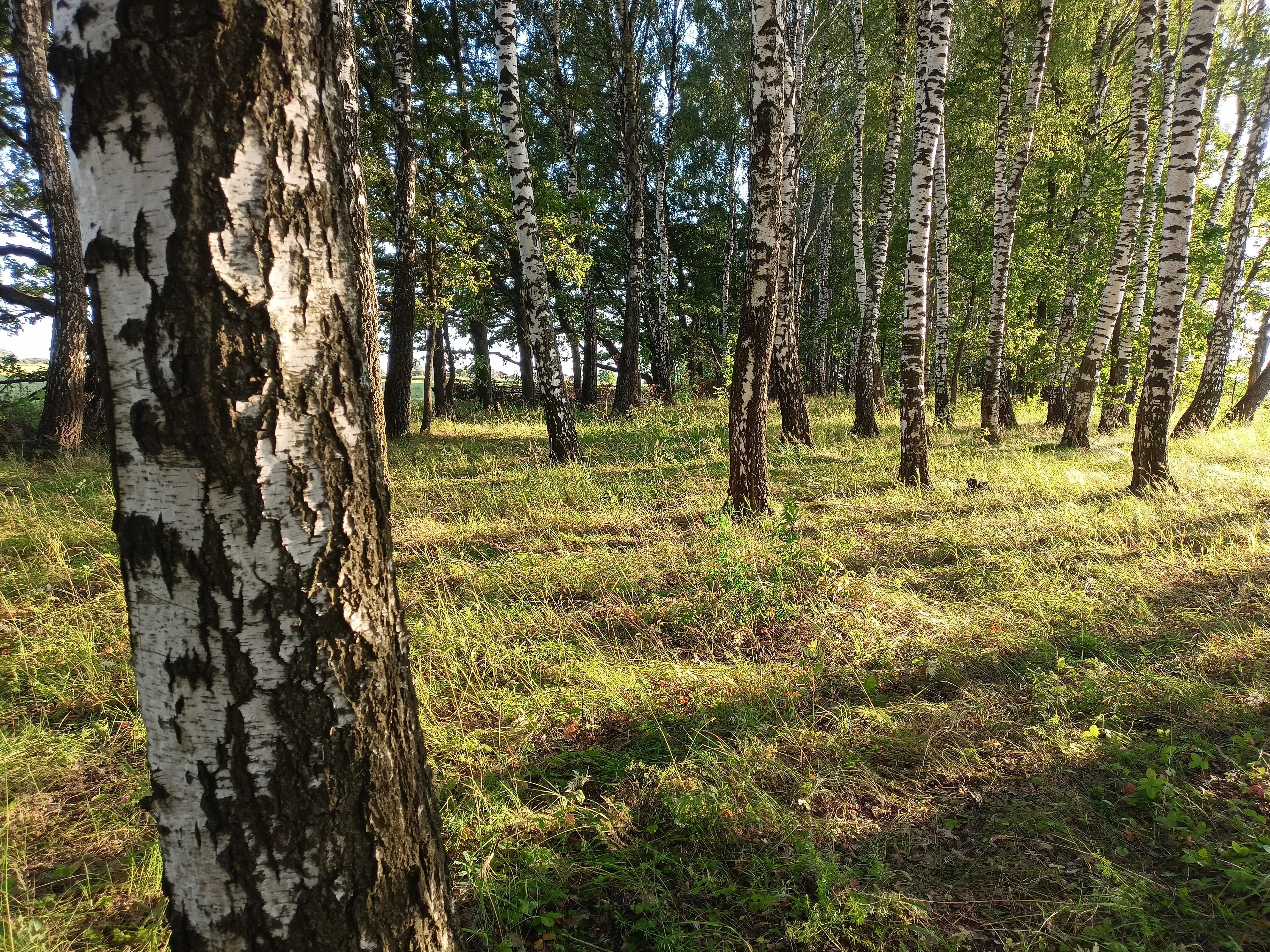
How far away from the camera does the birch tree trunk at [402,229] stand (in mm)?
8398

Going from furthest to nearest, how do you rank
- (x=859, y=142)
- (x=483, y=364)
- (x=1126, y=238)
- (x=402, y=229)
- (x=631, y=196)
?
(x=483, y=364) → (x=631, y=196) → (x=859, y=142) → (x=402, y=229) → (x=1126, y=238)

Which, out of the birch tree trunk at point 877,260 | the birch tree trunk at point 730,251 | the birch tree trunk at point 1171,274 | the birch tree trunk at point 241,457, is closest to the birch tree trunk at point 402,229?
the birch tree trunk at point 241,457

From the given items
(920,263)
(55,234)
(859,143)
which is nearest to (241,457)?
(920,263)

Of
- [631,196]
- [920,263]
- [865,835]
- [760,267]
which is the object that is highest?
[631,196]

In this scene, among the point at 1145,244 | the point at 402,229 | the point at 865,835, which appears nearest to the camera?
the point at 865,835

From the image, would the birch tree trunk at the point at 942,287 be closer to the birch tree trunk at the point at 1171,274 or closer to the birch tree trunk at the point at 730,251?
the birch tree trunk at the point at 1171,274

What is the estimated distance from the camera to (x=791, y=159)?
10.7m

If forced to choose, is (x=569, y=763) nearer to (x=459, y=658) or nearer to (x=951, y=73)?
(x=459, y=658)

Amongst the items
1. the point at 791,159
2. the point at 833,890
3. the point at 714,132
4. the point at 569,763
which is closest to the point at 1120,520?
the point at 833,890

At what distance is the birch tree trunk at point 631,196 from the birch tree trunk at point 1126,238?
28.0 ft

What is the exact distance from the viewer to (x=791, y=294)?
11.4m

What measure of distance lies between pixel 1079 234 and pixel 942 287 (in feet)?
10.2

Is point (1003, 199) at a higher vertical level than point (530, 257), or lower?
higher

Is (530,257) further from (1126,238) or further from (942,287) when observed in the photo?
(1126,238)
